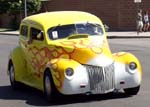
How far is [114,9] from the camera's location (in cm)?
5153

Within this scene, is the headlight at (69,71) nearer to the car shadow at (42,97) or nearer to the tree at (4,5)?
the car shadow at (42,97)

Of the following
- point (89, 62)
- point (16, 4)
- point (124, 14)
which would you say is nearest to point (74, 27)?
point (89, 62)

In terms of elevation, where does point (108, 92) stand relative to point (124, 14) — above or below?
above

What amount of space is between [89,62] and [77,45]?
0.61 meters

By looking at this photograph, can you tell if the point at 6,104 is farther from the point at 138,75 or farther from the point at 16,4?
the point at 16,4

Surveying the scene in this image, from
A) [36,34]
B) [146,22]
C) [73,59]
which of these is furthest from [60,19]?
[146,22]

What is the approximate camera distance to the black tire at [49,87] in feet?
38.0

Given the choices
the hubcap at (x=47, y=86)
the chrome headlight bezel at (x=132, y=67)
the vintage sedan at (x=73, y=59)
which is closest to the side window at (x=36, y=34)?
the vintage sedan at (x=73, y=59)

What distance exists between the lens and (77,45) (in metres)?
12.0

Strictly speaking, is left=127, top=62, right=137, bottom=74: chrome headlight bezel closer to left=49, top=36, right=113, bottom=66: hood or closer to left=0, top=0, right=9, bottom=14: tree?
left=49, top=36, right=113, bottom=66: hood

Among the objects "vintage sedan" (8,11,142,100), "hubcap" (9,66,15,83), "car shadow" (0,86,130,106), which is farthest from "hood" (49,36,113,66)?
"hubcap" (9,66,15,83)

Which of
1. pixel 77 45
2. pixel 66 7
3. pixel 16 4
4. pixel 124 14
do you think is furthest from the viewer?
pixel 16 4

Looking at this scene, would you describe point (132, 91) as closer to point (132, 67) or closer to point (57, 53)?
point (132, 67)

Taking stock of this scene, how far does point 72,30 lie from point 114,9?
39123mm
